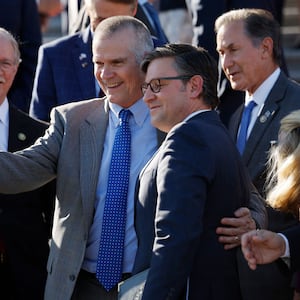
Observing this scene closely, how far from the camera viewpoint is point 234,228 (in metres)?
4.05

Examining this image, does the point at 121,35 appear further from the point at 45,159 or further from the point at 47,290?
the point at 47,290

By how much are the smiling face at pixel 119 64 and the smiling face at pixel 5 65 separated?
80 centimetres

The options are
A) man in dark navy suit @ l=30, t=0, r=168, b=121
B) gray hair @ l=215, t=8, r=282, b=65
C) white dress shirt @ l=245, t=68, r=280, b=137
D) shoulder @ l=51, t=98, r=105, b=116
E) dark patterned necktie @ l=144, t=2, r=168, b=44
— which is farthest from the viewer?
dark patterned necktie @ l=144, t=2, r=168, b=44

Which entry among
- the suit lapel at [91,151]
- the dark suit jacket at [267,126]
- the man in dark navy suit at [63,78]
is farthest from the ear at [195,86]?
the man in dark navy suit at [63,78]

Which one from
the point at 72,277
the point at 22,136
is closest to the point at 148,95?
the point at 72,277

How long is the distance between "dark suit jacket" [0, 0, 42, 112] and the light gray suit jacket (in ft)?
6.24

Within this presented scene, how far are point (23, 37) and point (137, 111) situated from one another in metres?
A: 2.37

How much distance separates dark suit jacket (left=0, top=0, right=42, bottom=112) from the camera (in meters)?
6.67

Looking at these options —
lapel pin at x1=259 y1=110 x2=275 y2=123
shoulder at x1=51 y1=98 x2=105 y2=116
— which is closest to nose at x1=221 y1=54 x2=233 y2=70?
lapel pin at x1=259 y1=110 x2=275 y2=123

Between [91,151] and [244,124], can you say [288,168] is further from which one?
[244,124]

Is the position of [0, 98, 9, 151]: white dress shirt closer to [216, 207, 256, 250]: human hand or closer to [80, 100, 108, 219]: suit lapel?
[80, 100, 108, 219]: suit lapel

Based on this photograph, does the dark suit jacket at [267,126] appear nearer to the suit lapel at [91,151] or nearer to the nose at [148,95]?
the suit lapel at [91,151]

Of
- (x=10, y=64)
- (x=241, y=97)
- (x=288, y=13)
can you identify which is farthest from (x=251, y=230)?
(x=288, y=13)

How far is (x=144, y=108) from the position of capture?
4.82 m
